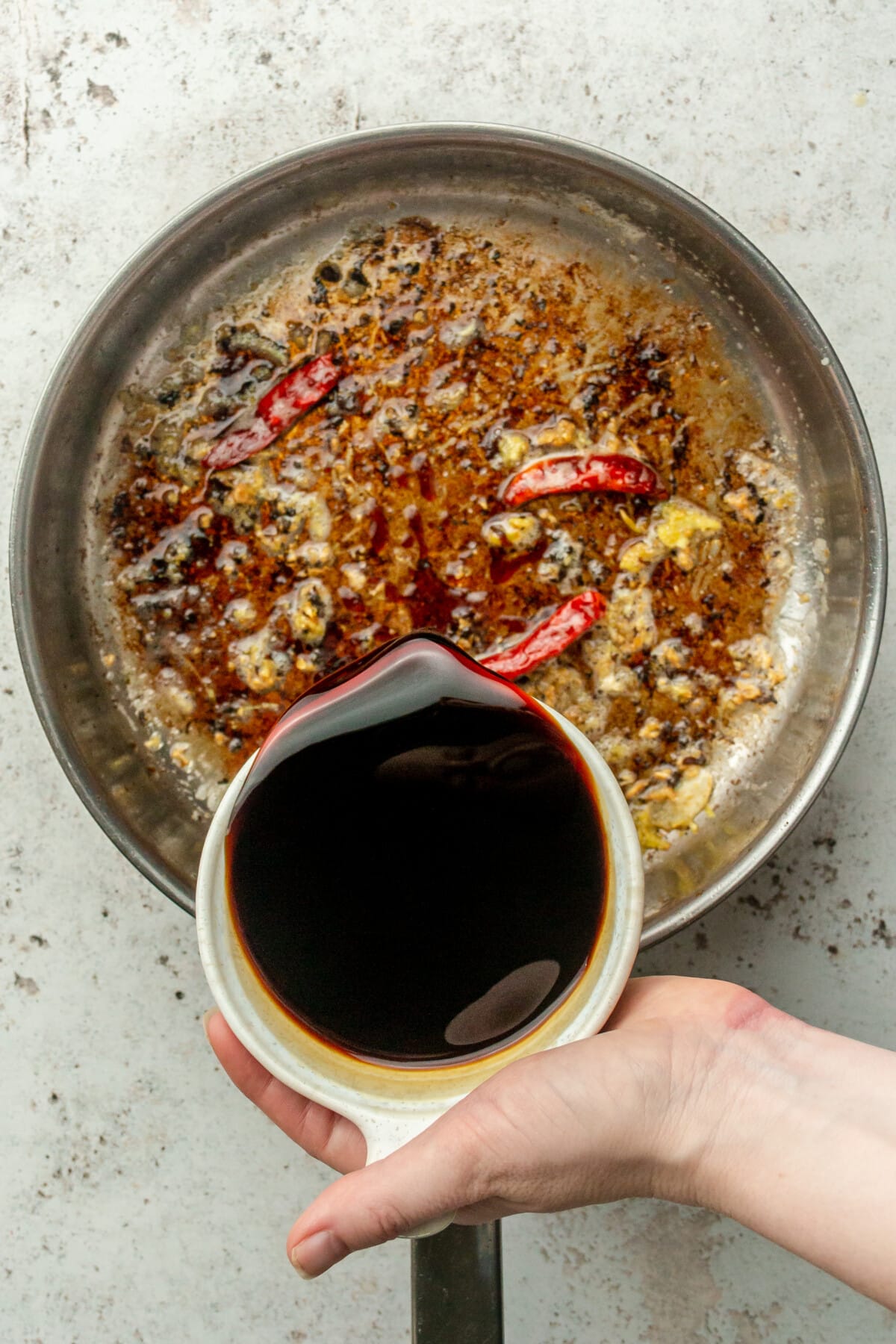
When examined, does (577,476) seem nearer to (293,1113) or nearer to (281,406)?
(281,406)

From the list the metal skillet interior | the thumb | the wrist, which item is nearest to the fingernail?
the thumb

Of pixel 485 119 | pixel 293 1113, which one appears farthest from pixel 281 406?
pixel 293 1113

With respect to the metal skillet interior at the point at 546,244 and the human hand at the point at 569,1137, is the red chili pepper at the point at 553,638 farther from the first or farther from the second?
the human hand at the point at 569,1137

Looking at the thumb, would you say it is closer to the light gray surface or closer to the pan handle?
the pan handle

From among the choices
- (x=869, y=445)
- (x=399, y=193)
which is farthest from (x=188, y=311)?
(x=869, y=445)

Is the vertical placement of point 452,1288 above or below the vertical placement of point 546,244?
below

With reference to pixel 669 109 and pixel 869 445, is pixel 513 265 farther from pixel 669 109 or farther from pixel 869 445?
pixel 869 445
